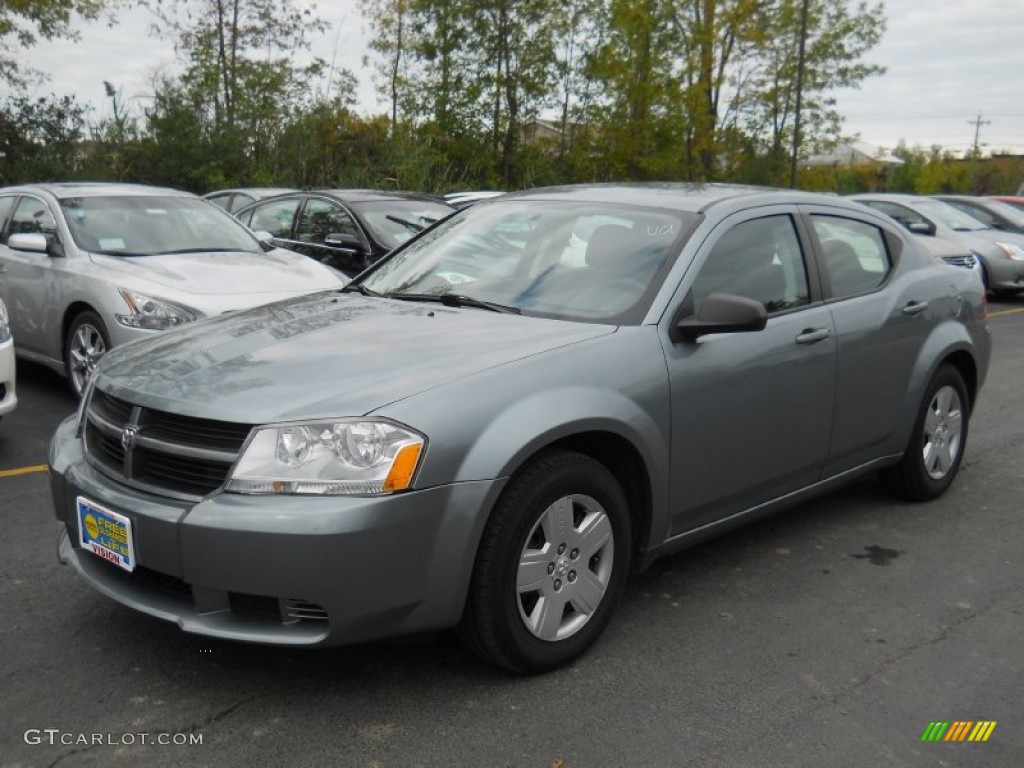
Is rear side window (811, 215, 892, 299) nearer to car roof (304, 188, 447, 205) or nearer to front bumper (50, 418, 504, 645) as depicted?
front bumper (50, 418, 504, 645)

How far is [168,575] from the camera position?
3.08 meters

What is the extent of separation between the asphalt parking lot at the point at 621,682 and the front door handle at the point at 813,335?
954mm

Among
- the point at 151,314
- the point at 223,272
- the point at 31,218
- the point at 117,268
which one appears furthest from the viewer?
the point at 31,218

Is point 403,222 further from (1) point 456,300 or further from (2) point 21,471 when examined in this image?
(1) point 456,300

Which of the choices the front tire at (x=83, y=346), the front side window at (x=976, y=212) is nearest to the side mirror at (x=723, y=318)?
the front tire at (x=83, y=346)

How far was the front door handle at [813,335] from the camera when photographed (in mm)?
4246

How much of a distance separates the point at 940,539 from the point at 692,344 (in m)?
1.87

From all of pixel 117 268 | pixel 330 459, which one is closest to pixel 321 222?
pixel 117 268

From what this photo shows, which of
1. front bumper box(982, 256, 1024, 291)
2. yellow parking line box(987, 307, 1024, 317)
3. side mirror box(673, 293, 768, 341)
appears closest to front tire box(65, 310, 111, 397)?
side mirror box(673, 293, 768, 341)

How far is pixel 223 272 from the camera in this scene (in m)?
7.19

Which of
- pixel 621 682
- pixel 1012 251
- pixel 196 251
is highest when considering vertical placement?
pixel 196 251

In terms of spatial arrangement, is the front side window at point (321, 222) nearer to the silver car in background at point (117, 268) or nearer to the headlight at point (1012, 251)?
the silver car in background at point (117, 268)

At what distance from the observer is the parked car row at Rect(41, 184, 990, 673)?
294 centimetres

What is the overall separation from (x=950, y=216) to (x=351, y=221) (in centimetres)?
1059
